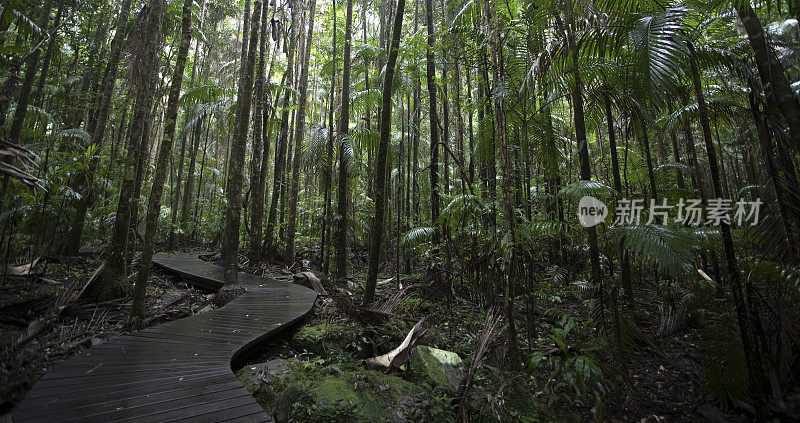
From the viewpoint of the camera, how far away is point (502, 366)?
4.18 meters

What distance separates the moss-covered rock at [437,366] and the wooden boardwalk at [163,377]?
5.69 feet

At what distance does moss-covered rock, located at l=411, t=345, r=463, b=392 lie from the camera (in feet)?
12.5

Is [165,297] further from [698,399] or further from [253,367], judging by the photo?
[698,399]

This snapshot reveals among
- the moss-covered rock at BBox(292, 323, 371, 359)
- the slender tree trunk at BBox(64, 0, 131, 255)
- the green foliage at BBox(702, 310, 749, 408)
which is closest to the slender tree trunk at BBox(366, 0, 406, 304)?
the moss-covered rock at BBox(292, 323, 371, 359)

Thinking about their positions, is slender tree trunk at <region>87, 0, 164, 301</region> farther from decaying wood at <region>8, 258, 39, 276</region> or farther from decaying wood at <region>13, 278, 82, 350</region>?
decaying wood at <region>8, 258, 39, 276</region>

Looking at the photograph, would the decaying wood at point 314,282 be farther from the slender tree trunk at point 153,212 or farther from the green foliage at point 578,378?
the green foliage at point 578,378

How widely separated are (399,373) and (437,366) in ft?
1.42

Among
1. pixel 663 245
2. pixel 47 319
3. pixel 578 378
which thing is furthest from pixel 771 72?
pixel 47 319

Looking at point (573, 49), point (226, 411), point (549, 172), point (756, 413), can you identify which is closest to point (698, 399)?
point (756, 413)

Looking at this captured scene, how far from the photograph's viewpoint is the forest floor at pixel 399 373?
326cm

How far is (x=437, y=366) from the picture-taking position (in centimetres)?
396

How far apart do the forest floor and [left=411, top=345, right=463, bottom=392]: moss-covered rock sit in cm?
4

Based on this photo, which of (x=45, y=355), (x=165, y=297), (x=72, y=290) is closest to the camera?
(x=45, y=355)

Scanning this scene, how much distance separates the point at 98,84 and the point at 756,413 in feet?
51.4
